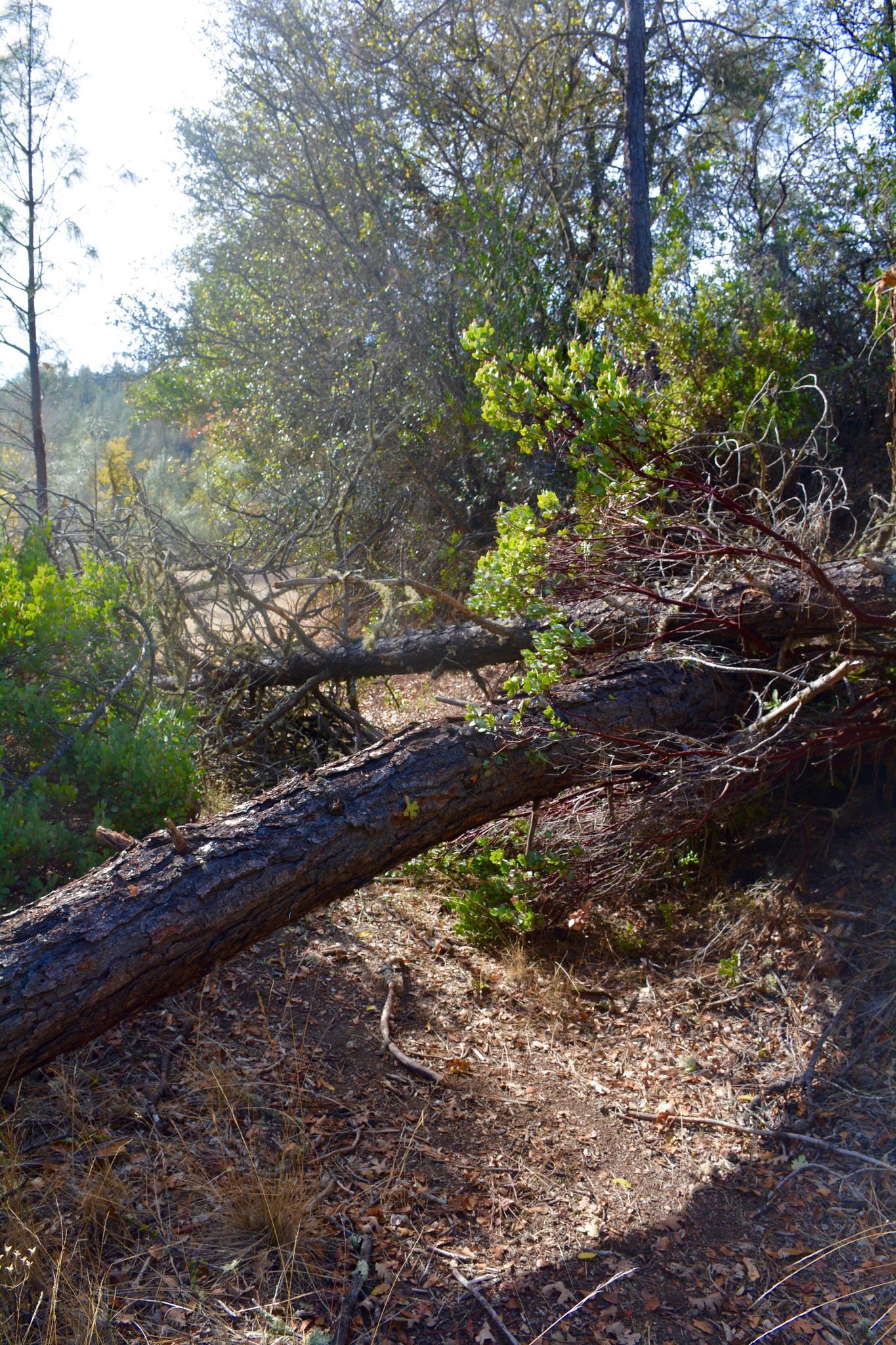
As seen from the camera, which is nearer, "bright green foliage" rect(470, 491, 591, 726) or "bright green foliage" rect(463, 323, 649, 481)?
"bright green foliage" rect(463, 323, 649, 481)

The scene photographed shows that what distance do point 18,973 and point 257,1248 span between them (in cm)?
104

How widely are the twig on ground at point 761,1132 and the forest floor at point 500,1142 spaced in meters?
0.02

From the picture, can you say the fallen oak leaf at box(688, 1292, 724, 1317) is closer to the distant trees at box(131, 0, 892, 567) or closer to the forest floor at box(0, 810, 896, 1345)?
the forest floor at box(0, 810, 896, 1345)

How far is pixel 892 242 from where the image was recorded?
7.61 m

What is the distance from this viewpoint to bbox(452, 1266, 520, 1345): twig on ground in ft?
7.86

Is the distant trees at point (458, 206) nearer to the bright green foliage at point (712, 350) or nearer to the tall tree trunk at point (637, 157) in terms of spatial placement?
the tall tree trunk at point (637, 157)

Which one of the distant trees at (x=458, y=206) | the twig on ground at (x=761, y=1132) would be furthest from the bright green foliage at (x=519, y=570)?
the distant trees at (x=458, y=206)

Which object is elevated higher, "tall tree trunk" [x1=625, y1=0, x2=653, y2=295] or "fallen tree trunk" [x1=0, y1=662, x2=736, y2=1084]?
"tall tree trunk" [x1=625, y1=0, x2=653, y2=295]

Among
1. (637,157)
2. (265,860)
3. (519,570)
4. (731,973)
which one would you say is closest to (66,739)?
(265,860)

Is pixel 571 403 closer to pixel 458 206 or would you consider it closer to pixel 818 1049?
pixel 818 1049

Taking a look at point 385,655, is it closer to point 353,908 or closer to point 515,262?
point 353,908

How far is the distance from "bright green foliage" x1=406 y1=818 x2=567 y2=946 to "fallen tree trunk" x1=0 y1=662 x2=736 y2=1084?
0.36 m

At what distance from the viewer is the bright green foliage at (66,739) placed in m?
3.81

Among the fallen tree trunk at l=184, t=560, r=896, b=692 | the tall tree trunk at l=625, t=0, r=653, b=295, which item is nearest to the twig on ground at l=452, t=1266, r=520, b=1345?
the fallen tree trunk at l=184, t=560, r=896, b=692
